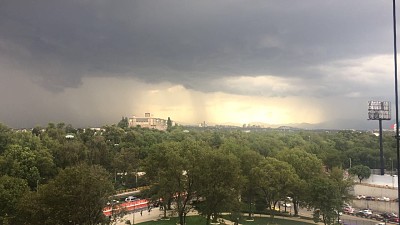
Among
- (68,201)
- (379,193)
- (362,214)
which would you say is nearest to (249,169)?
(362,214)

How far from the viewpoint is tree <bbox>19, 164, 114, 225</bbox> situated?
2848 cm

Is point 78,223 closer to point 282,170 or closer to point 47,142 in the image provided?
point 282,170

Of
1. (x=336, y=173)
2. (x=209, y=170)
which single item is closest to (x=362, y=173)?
(x=336, y=173)

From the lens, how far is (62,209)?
28.7 m

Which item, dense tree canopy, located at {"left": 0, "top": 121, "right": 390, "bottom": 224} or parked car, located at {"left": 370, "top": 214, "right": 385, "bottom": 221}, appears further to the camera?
parked car, located at {"left": 370, "top": 214, "right": 385, "bottom": 221}

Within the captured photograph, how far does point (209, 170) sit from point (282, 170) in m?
13.8

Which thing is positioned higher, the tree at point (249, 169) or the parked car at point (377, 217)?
the tree at point (249, 169)

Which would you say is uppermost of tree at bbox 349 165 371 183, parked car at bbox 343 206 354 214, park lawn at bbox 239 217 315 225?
tree at bbox 349 165 371 183

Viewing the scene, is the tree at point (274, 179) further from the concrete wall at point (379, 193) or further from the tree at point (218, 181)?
the concrete wall at point (379, 193)

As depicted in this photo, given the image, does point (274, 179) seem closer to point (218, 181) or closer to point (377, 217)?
point (218, 181)

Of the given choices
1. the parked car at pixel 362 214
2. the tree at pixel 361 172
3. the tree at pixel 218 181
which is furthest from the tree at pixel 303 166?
the tree at pixel 361 172

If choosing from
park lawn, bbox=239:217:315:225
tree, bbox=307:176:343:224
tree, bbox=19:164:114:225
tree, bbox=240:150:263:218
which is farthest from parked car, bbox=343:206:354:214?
tree, bbox=19:164:114:225

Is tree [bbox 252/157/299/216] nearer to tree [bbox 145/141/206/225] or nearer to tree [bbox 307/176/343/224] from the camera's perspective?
tree [bbox 307/176/343/224]

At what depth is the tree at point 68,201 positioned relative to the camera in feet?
93.5
